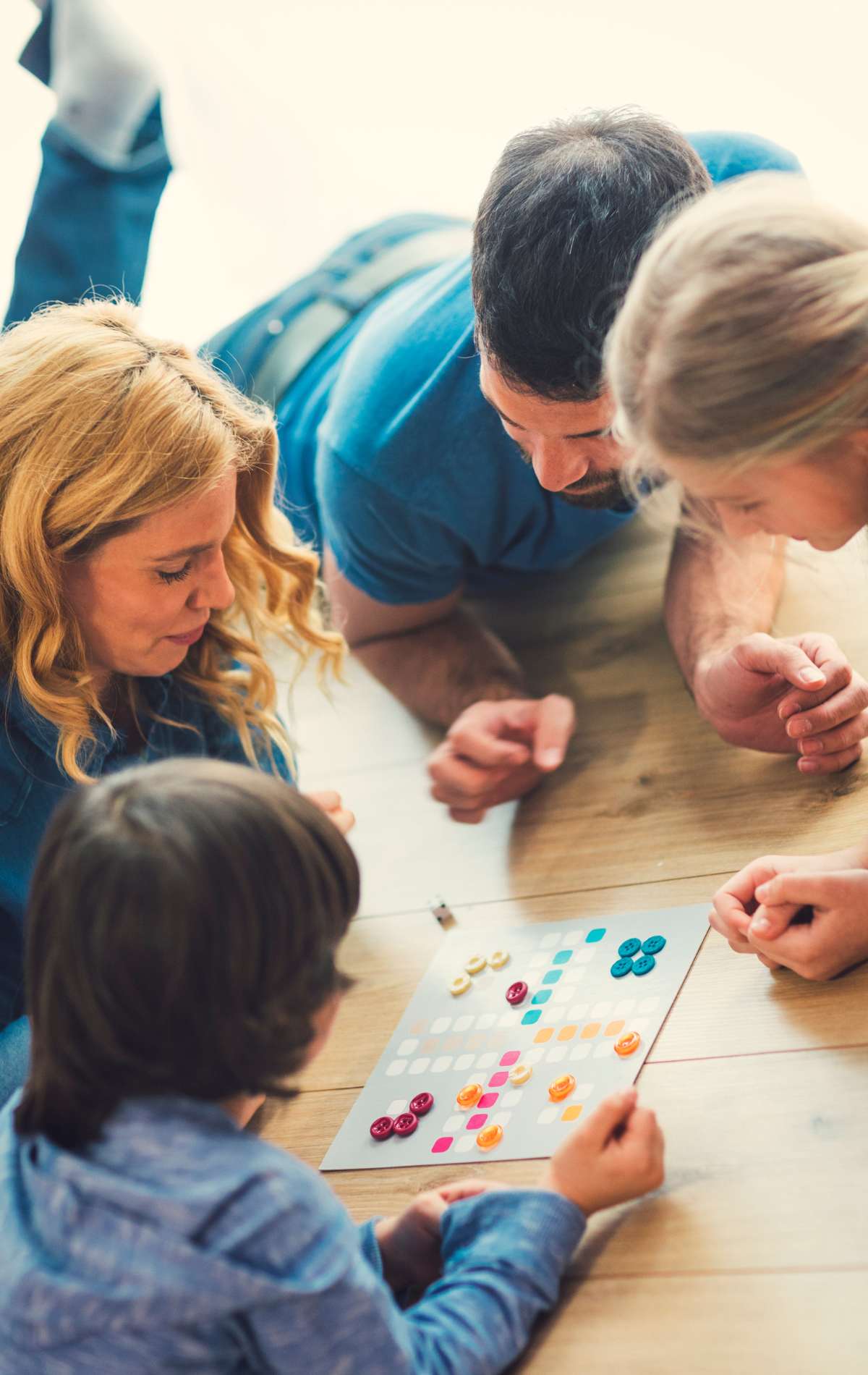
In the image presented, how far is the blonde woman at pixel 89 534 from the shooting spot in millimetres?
1204

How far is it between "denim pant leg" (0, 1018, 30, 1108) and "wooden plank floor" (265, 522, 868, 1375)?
0.21 m

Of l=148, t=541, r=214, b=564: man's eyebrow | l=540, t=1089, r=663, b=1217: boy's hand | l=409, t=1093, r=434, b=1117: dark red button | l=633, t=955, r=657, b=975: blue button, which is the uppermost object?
l=148, t=541, r=214, b=564: man's eyebrow

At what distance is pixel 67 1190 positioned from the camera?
0.73 m

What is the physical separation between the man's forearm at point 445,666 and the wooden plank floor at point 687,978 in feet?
0.22

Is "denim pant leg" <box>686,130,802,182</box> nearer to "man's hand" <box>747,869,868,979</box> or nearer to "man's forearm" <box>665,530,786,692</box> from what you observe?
"man's forearm" <box>665,530,786,692</box>

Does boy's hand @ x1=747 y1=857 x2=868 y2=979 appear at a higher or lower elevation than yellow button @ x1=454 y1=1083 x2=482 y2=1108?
higher

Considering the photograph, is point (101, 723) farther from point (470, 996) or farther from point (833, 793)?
point (833, 793)

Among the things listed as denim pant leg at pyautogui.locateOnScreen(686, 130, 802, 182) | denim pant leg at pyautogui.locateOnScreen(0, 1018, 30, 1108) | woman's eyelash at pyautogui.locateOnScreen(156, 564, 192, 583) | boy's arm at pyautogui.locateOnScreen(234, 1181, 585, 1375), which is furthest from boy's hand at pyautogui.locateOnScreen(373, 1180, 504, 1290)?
denim pant leg at pyautogui.locateOnScreen(686, 130, 802, 182)

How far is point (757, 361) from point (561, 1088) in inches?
20.4

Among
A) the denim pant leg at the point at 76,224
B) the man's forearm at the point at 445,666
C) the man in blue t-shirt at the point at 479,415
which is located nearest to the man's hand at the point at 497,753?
the man in blue t-shirt at the point at 479,415

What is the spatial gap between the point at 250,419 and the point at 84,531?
0.21 metres

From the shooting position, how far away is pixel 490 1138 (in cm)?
97

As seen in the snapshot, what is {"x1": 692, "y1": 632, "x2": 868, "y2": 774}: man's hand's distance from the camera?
1.17 metres

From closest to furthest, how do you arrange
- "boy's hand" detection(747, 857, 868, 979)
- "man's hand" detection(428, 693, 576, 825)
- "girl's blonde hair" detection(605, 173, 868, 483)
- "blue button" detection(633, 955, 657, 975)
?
1. "girl's blonde hair" detection(605, 173, 868, 483)
2. "boy's hand" detection(747, 857, 868, 979)
3. "blue button" detection(633, 955, 657, 975)
4. "man's hand" detection(428, 693, 576, 825)
